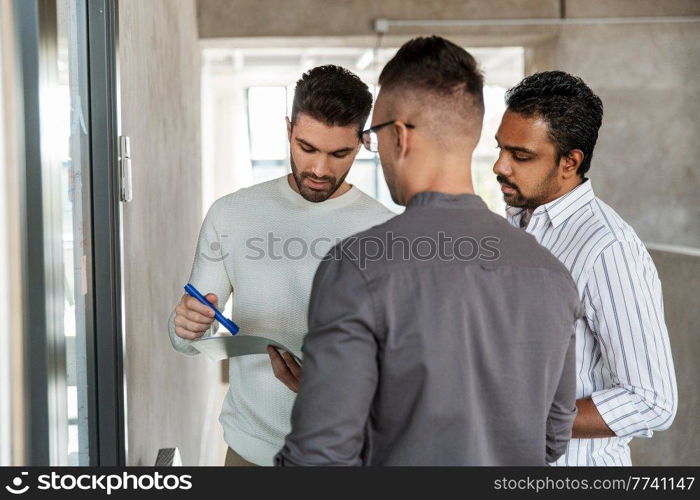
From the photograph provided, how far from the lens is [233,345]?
1.57m

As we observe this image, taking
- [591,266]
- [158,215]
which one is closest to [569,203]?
[591,266]

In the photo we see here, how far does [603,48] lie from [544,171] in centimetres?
294

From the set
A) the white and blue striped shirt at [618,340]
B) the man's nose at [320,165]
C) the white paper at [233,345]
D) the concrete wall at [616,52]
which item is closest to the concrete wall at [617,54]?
the concrete wall at [616,52]

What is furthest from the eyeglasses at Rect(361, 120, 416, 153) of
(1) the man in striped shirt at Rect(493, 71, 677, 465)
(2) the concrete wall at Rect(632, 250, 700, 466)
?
(2) the concrete wall at Rect(632, 250, 700, 466)

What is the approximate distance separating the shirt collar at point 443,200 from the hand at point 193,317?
2.17 feet

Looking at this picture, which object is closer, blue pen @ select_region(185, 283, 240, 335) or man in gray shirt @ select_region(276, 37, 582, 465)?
man in gray shirt @ select_region(276, 37, 582, 465)

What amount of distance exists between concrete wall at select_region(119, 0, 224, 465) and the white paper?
0.34 metres

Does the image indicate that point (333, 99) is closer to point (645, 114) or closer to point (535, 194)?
point (535, 194)

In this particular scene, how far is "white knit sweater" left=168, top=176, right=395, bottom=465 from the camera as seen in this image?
1864 millimetres

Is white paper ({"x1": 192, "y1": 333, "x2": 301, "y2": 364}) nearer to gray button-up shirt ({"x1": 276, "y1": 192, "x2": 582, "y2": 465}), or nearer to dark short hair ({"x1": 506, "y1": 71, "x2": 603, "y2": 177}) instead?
gray button-up shirt ({"x1": 276, "y1": 192, "x2": 582, "y2": 465})

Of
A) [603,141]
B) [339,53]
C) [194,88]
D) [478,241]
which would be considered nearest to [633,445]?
[603,141]

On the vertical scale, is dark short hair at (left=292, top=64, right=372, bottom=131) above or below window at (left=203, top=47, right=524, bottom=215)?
below

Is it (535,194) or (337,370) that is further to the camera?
(535,194)

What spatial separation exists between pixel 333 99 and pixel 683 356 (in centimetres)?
244
